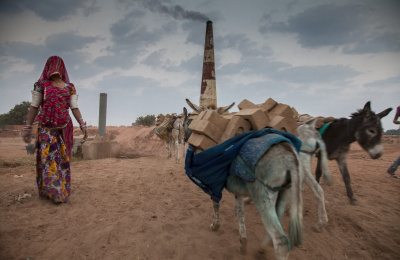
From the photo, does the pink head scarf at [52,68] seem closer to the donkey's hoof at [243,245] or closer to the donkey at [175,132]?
the donkey's hoof at [243,245]

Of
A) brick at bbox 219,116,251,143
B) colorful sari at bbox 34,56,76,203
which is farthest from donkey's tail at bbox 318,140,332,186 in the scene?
colorful sari at bbox 34,56,76,203

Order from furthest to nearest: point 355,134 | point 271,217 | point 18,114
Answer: point 18,114, point 355,134, point 271,217

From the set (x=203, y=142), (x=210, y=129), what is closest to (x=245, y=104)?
(x=210, y=129)

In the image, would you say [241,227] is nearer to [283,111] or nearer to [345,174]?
[283,111]

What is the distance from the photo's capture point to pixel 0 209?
134 inches

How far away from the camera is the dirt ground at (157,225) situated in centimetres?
270

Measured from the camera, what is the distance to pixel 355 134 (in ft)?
13.3

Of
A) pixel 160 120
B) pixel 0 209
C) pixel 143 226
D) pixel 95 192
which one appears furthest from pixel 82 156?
pixel 143 226

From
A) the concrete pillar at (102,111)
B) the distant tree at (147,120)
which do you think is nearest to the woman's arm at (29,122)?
the concrete pillar at (102,111)

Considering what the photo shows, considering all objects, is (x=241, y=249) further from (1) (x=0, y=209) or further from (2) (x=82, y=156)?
(2) (x=82, y=156)

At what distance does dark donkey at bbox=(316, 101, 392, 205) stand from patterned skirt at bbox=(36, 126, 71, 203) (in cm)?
530

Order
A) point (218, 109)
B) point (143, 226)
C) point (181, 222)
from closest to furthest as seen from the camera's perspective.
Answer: point (143, 226) → point (181, 222) → point (218, 109)

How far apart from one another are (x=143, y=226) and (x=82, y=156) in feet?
27.4

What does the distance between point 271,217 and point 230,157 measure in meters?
0.73
